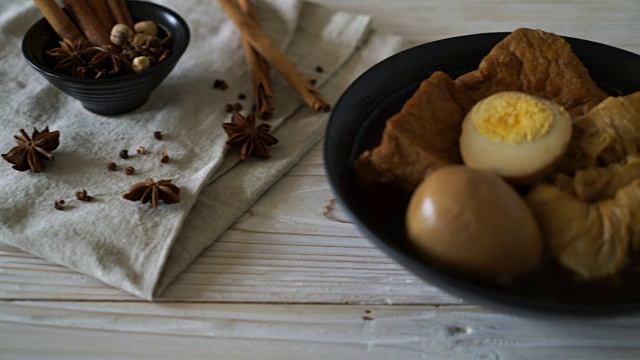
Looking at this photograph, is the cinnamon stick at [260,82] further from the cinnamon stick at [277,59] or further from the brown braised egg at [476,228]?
the brown braised egg at [476,228]

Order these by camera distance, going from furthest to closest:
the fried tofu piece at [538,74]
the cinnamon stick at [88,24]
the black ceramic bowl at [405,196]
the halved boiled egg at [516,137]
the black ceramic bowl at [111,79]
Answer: the cinnamon stick at [88,24] → the black ceramic bowl at [111,79] → the fried tofu piece at [538,74] → the halved boiled egg at [516,137] → the black ceramic bowl at [405,196]

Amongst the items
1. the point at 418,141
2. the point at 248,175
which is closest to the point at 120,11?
the point at 248,175

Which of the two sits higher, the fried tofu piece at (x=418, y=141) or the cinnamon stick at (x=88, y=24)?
the cinnamon stick at (x=88, y=24)

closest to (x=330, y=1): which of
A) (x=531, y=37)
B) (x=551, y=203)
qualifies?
(x=531, y=37)

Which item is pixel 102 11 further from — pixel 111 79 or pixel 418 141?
pixel 418 141

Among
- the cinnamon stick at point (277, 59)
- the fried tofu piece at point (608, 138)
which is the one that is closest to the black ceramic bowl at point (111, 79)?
the cinnamon stick at point (277, 59)

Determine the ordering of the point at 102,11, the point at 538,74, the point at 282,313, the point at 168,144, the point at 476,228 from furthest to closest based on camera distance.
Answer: the point at 102,11 → the point at 168,144 → the point at 538,74 → the point at 282,313 → the point at 476,228

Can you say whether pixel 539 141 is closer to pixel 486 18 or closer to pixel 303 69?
pixel 303 69
